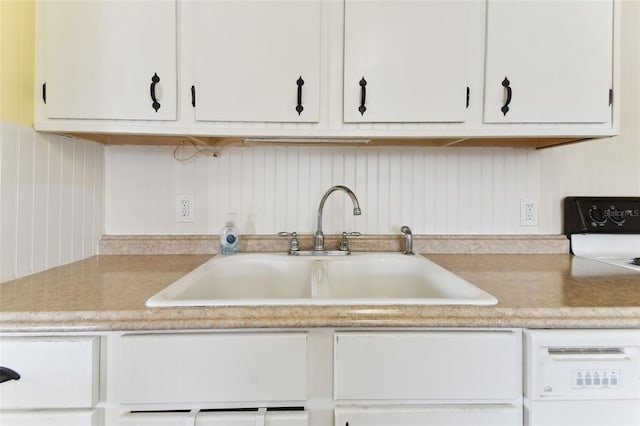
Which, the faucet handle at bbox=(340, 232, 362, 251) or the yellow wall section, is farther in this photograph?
the faucet handle at bbox=(340, 232, 362, 251)

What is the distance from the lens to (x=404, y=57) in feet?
3.60

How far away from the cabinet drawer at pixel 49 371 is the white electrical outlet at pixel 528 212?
5.20 ft

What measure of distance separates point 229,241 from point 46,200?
24.0 inches

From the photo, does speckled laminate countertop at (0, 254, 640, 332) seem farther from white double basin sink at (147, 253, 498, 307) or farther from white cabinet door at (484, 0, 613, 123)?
white cabinet door at (484, 0, 613, 123)

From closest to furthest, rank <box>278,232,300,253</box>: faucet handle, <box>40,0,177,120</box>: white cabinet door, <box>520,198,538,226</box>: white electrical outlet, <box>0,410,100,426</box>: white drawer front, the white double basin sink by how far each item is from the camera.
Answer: <box>0,410,100,426</box>: white drawer front
<box>40,0,177,120</box>: white cabinet door
the white double basin sink
<box>278,232,300,253</box>: faucet handle
<box>520,198,538,226</box>: white electrical outlet

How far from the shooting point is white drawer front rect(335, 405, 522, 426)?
28.6 inches

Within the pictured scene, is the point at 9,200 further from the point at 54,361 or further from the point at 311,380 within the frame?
the point at 311,380

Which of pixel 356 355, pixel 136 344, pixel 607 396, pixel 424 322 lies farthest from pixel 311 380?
pixel 607 396

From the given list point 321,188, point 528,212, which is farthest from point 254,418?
point 528,212

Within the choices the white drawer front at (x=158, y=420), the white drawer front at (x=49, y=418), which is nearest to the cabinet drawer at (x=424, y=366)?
the white drawer front at (x=158, y=420)

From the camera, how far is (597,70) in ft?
3.66

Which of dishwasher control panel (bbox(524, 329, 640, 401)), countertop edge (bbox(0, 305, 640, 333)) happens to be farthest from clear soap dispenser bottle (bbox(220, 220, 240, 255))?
dishwasher control panel (bbox(524, 329, 640, 401))

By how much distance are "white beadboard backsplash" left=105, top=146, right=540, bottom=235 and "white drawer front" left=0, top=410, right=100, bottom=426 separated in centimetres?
79

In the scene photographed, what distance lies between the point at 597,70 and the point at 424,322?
108 cm
